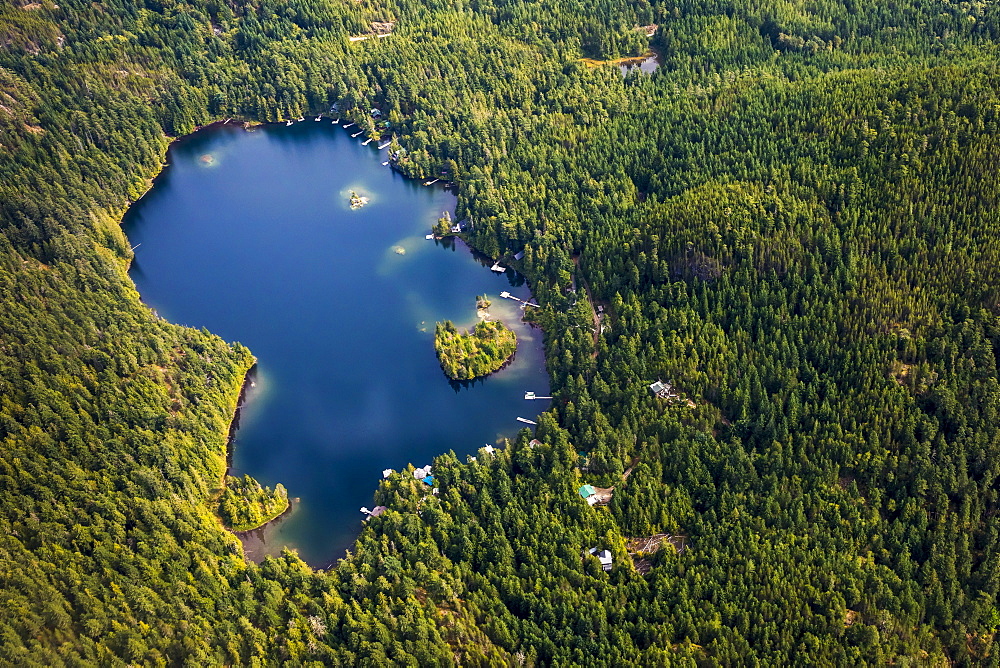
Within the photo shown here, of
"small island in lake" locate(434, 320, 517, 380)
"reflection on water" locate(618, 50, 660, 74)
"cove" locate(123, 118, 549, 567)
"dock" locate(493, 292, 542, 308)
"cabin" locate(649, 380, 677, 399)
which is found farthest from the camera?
"reflection on water" locate(618, 50, 660, 74)

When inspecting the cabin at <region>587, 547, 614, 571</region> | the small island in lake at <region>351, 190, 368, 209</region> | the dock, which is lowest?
the cabin at <region>587, 547, 614, 571</region>

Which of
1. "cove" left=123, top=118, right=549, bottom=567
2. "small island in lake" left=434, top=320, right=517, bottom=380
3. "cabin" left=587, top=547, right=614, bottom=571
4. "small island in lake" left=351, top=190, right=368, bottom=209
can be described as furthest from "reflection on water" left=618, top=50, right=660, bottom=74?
"cabin" left=587, top=547, right=614, bottom=571

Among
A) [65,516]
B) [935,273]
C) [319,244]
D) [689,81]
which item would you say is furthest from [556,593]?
[689,81]

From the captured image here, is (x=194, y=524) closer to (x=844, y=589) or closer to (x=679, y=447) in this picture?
(x=679, y=447)

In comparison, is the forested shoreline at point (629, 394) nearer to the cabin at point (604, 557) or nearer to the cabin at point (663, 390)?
the cabin at point (604, 557)

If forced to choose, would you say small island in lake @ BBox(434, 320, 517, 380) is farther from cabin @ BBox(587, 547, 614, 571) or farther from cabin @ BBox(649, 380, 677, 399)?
cabin @ BBox(587, 547, 614, 571)

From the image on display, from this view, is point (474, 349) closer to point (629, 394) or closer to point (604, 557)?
point (629, 394)
